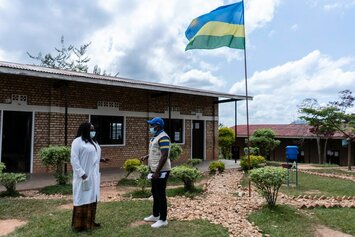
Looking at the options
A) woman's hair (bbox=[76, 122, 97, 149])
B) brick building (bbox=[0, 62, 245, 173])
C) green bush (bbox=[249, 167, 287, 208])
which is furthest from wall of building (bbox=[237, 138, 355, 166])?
woman's hair (bbox=[76, 122, 97, 149])

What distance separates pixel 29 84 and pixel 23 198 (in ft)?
16.4

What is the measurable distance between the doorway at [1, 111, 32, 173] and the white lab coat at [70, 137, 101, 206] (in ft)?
23.3

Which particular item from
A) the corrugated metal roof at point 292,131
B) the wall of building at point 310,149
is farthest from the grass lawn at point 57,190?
the wall of building at point 310,149

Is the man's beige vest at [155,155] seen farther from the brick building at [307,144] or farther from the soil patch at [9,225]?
the brick building at [307,144]

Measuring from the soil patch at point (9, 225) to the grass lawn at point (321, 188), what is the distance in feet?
19.7

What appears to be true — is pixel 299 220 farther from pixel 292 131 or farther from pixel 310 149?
pixel 292 131

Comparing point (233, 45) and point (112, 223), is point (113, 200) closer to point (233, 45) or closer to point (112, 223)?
point (112, 223)

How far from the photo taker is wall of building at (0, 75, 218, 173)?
Answer: 450 inches

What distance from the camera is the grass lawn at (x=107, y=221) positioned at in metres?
5.08

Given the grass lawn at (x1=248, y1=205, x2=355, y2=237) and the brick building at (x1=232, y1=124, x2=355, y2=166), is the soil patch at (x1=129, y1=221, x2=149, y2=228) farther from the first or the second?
the brick building at (x1=232, y1=124, x2=355, y2=166)

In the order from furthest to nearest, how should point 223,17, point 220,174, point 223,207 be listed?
point 220,174, point 223,17, point 223,207

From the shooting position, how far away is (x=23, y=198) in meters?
7.53

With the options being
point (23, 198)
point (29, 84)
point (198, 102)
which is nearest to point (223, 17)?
point (23, 198)

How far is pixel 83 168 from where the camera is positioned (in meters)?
4.91
